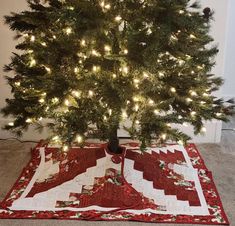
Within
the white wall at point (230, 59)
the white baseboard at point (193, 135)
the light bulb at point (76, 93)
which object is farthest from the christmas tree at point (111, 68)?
the white wall at point (230, 59)

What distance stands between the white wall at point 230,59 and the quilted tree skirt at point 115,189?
1143mm

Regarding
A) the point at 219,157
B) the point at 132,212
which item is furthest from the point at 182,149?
the point at 132,212

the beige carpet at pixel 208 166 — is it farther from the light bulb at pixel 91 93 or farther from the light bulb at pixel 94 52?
the light bulb at pixel 94 52

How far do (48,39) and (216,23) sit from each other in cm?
120

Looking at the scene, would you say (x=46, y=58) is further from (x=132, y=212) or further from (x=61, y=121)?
(x=132, y=212)

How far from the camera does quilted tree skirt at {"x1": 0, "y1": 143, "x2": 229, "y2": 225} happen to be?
1.72 m

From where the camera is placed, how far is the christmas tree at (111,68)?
5.01 ft

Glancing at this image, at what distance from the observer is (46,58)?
1579mm

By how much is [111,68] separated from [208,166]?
984mm

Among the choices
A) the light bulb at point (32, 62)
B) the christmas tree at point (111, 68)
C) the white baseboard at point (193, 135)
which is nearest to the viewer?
the christmas tree at point (111, 68)

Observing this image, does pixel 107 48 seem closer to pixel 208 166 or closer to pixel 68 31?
pixel 68 31

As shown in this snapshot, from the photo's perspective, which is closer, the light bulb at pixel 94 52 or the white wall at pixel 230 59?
the light bulb at pixel 94 52

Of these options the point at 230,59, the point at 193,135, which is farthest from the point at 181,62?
the point at 230,59

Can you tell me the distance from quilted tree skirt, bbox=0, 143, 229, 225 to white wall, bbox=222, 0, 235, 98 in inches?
45.0
